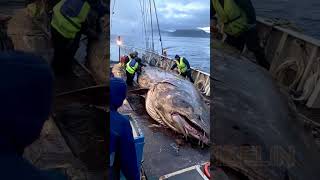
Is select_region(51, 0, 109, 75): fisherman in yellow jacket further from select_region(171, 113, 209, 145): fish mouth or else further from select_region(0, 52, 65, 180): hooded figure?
select_region(171, 113, 209, 145): fish mouth

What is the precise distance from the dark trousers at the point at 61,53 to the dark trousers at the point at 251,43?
2.96 ft

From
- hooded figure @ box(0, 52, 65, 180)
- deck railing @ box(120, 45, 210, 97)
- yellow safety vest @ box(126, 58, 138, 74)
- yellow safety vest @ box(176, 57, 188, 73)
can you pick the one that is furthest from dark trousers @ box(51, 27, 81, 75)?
yellow safety vest @ box(176, 57, 188, 73)

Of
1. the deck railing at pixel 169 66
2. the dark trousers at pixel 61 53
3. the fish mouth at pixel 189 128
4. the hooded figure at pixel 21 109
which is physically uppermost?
the dark trousers at pixel 61 53

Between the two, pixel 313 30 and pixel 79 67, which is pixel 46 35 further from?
pixel 313 30

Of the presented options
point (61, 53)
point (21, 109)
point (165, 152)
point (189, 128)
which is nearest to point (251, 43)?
point (61, 53)

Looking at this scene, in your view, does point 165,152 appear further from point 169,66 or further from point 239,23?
point 169,66

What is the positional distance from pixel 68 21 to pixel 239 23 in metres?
0.95

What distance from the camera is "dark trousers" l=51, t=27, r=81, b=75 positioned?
190 cm

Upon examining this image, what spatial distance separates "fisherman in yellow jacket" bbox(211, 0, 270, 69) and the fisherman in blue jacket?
0.71 metres

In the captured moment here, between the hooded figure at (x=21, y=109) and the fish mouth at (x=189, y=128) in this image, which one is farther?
the fish mouth at (x=189, y=128)

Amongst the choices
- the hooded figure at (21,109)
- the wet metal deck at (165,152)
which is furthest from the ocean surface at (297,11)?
the wet metal deck at (165,152)

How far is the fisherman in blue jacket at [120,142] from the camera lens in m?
2.12

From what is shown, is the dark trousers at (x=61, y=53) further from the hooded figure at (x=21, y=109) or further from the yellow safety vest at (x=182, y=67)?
the yellow safety vest at (x=182, y=67)

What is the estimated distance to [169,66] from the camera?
11.9m
